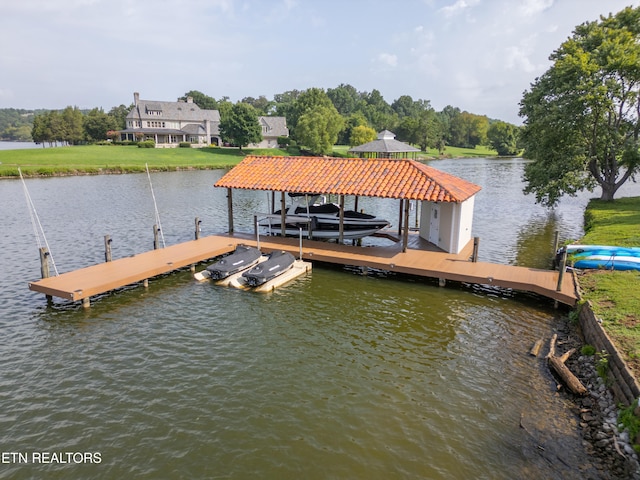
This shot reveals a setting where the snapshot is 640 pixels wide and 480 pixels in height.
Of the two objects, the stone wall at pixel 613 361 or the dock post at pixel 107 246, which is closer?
the stone wall at pixel 613 361

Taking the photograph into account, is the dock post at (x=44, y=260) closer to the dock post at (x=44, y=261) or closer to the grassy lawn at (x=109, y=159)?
the dock post at (x=44, y=261)

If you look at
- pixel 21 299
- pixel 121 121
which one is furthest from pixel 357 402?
pixel 121 121

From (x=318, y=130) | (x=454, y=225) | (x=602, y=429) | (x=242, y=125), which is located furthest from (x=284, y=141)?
(x=602, y=429)

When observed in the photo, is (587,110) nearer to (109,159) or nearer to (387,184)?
(387,184)

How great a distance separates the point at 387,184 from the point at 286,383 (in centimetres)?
1123

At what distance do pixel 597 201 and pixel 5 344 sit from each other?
3586cm

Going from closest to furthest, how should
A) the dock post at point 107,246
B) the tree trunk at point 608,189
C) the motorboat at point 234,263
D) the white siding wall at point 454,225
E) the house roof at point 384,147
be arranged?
the motorboat at point 234,263, the dock post at point 107,246, the white siding wall at point 454,225, the tree trunk at point 608,189, the house roof at point 384,147

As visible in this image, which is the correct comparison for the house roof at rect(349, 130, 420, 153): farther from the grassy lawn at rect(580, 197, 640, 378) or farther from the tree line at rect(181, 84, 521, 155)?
the tree line at rect(181, 84, 521, 155)

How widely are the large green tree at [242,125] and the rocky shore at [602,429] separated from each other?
78.7m

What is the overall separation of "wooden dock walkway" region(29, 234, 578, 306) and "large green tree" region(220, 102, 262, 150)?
64736mm

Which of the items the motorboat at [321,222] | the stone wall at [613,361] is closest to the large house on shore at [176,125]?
the motorboat at [321,222]

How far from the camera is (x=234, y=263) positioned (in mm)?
18531

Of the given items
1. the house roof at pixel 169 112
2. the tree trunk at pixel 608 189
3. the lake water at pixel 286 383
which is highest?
the house roof at pixel 169 112

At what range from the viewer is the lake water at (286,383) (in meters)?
8.57
